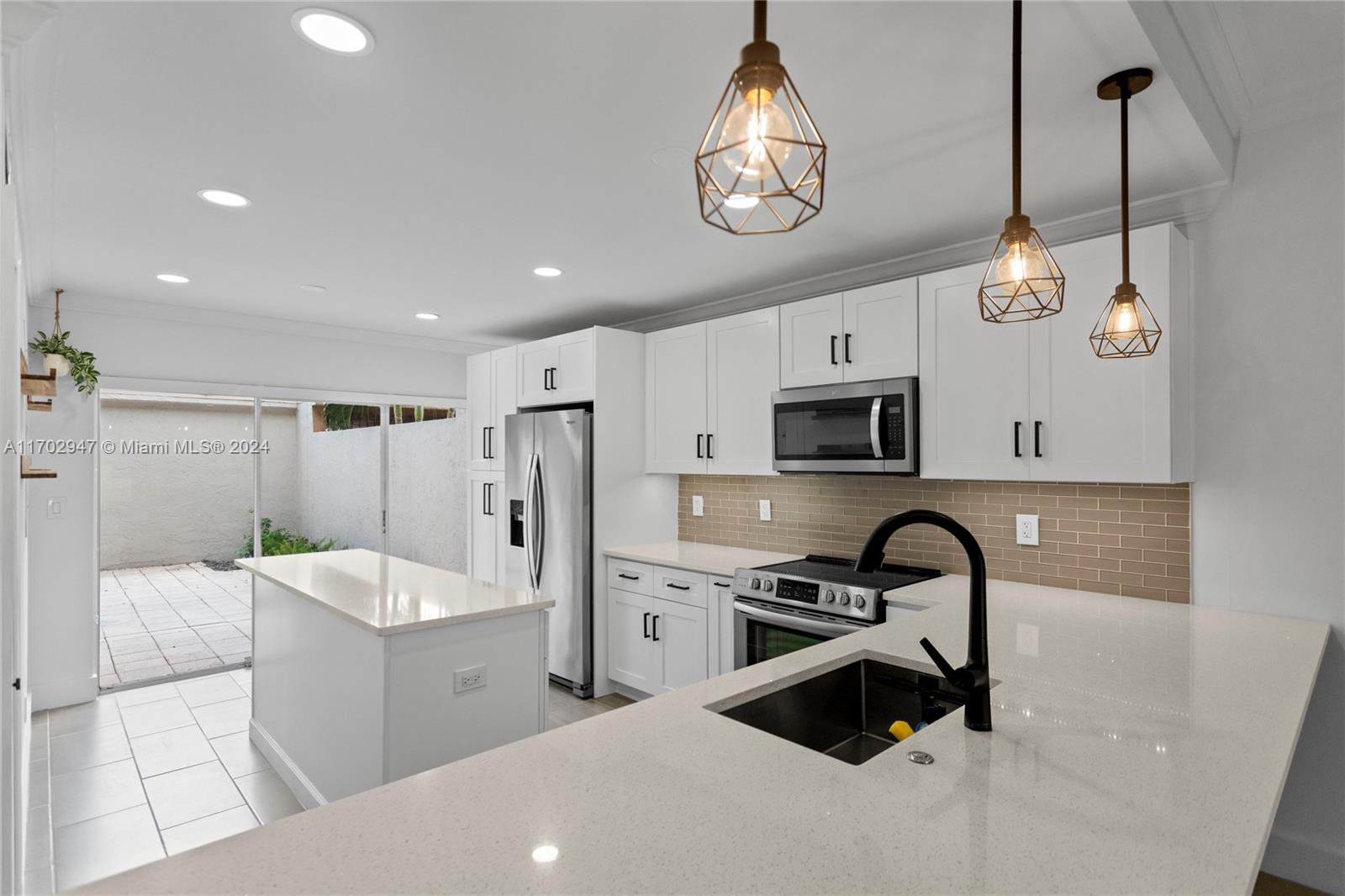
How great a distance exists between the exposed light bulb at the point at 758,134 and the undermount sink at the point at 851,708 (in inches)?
43.2

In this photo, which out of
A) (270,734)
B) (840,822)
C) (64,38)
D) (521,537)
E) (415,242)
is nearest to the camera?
(840,822)

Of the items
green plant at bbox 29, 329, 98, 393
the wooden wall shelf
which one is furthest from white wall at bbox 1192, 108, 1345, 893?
green plant at bbox 29, 329, 98, 393

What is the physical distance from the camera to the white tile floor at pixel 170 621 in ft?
15.0

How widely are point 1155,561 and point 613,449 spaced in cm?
278

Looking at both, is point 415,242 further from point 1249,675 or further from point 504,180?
point 1249,675

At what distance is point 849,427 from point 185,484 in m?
4.42

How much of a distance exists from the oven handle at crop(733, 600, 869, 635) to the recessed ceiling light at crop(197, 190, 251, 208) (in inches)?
105

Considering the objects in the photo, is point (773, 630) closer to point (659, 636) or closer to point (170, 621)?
point (659, 636)

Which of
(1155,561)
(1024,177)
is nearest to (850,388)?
(1024,177)

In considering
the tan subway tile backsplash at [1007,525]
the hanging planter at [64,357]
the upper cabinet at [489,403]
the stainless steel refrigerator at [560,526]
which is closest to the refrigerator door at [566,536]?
the stainless steel refrigerator at [560,526]

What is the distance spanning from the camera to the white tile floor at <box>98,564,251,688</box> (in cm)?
457

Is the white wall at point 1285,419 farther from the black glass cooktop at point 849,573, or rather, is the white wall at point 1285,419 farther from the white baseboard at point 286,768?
the white baseboard at point 286,768

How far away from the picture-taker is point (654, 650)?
3.97m

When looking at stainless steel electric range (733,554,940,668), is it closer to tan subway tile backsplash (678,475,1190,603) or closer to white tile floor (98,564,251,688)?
tan subway tile backsplash (678,475,1190,603)
